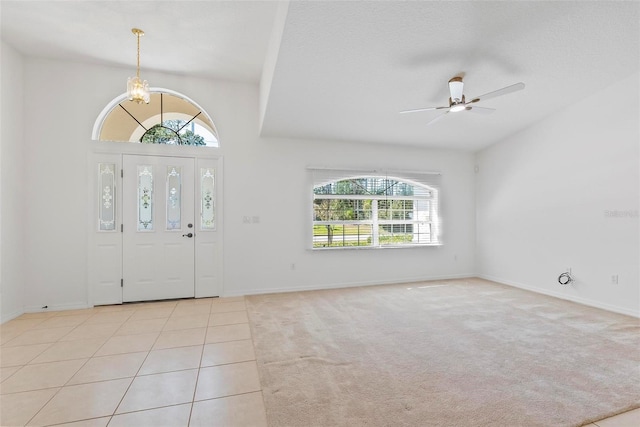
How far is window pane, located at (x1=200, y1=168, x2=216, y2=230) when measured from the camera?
4.32m

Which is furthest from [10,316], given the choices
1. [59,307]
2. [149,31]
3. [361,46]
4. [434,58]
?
[434,58]

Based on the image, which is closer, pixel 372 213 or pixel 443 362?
pixel 443 362

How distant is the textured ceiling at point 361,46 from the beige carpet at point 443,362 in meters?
2.74

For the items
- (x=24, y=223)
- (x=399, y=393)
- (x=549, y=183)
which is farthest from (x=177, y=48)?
(x=549, y=183)

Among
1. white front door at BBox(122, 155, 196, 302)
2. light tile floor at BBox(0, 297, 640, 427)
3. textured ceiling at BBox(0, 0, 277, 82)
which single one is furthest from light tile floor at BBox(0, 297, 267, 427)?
textured ceiling at BBox(0, 0, 277, 82)

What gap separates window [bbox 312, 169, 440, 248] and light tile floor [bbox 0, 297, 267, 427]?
2199 mm

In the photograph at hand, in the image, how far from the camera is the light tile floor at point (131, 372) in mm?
1744

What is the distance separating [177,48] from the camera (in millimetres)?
3498

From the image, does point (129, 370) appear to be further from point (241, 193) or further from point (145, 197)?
point (241, 193)

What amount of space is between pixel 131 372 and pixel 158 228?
2.33m

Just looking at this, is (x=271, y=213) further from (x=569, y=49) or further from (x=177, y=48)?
(x=569, y=49)

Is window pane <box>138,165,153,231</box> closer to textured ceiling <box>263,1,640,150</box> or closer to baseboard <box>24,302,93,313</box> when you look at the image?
baseboard <box>24,302,93,313</box>

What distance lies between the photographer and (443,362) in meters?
2.38

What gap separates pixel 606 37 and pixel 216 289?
553cm
